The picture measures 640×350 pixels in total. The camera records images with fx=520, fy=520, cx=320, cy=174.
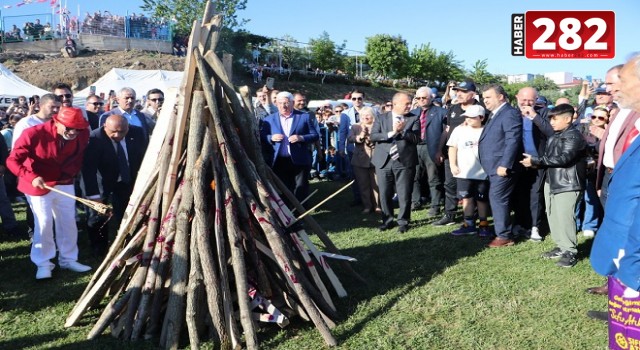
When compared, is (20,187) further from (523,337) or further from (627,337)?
(627,337)

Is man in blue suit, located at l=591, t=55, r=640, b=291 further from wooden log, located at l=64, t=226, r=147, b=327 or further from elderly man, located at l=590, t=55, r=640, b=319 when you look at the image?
wooden log, located at l=64, t=226, r=147, b=327

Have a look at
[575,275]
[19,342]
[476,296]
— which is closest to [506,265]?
[575,275]

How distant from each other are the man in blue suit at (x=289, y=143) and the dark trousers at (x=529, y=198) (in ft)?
10.0

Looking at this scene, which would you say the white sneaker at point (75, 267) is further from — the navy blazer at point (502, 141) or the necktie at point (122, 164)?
the navy blazer at point (502, 141)

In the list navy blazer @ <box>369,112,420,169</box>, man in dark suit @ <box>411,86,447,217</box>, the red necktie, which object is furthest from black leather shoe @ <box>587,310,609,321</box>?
man in dark suit @ <box>411,86,447,217</box>

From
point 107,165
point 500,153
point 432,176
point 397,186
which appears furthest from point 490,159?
point 107,165

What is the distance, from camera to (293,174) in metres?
8.06

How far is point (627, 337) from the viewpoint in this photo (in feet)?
8.41

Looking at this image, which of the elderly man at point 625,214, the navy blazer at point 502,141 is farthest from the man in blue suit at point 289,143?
the elderly man at point 625,214

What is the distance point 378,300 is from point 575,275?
225 cm

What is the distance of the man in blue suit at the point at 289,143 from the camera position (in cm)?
786

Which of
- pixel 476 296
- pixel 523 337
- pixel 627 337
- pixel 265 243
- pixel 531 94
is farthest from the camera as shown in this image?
pixel 531 94

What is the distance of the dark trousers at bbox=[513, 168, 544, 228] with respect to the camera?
7.11 m

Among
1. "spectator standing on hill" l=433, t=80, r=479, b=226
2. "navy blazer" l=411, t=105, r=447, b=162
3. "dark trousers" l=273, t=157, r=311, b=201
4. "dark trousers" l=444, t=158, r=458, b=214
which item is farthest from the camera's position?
"navy blazer" l=411, t=105, r=447, b=162
